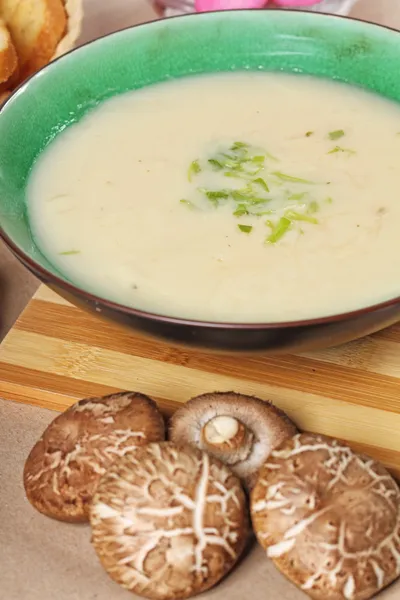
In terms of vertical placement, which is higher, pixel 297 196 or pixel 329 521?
pixel 297 196

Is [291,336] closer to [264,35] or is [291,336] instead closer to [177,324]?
[177,324]

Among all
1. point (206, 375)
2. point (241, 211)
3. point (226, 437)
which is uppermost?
point (241, 211)

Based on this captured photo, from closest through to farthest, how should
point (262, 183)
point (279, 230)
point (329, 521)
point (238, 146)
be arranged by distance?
point (329, 521) → point (279, 230) → point (262, 183) → point (238, 146)

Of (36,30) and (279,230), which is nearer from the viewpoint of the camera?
(279,230)

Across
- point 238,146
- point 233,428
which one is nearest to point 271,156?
point 238,146

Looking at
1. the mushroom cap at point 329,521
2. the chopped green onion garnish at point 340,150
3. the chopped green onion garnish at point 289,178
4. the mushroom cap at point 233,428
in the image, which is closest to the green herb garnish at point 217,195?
the chopped green onion garnish at point 289,178

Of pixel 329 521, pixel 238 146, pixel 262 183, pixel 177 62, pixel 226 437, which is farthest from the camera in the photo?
pixel 177 62

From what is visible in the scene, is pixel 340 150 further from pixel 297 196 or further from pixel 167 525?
pixel 167 525

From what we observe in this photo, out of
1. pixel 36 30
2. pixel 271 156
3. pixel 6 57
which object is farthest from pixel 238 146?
pixel 36 30

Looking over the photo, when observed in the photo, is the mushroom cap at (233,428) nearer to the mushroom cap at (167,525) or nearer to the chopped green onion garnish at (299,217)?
the mushroom cap at (167,525)
